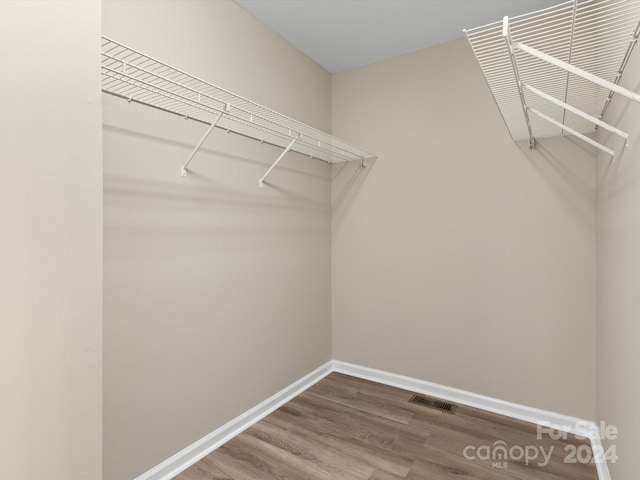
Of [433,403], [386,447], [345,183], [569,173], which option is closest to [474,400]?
[433,403]

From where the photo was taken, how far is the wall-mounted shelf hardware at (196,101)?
1.24 metres

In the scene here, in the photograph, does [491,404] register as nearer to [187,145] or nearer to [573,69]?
[573,69]

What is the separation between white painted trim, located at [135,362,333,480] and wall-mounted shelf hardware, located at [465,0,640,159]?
2079 mm

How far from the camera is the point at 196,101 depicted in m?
1.50

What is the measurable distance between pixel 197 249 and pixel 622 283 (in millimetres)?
1809

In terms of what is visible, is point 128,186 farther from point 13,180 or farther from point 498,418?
point 498,418

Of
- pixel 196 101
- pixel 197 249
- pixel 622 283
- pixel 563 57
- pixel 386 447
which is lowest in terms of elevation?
pixel 386 447

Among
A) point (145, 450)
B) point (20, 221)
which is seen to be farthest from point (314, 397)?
point (20, 221)

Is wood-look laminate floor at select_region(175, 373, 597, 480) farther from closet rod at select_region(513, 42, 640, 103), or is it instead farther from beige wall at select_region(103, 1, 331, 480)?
closet rod at select_region(513, 42, 640, 103)

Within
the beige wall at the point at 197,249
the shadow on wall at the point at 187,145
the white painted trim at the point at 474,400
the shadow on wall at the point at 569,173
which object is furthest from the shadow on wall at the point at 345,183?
the white painted trim at the point at 474,400

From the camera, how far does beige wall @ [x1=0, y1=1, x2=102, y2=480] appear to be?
75 centimetres

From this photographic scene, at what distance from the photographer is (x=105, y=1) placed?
52.9 inches

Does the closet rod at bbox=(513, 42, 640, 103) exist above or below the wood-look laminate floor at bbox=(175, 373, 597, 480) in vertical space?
above

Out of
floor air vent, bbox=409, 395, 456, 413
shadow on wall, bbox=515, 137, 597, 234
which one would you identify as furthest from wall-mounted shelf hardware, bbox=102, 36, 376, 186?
floor air vent, bbox=409, 395, 456, 413
